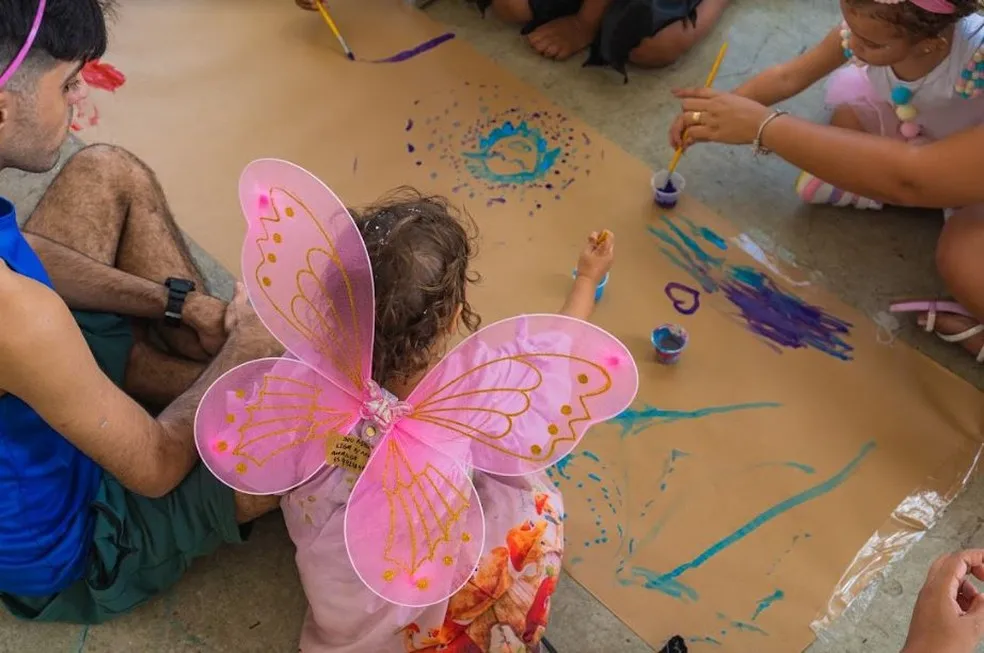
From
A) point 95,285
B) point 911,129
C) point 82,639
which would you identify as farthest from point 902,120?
point 82,639

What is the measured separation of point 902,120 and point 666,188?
1.67ft

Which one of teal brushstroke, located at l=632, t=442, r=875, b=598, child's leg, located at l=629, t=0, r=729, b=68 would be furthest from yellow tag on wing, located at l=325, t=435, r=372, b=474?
child's leg, located at l=629, t=0, r=729, b=68

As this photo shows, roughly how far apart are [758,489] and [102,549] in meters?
1.14

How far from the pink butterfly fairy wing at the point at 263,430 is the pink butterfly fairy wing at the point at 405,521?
0.10 meters

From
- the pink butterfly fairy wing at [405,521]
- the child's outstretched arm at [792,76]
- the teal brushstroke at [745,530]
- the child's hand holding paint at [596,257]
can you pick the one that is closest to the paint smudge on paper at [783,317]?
the teal brushstroke at [745,530]

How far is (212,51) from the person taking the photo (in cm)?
235

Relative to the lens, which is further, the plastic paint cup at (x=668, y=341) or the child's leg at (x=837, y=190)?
the child's leg at (x=837, y=190)

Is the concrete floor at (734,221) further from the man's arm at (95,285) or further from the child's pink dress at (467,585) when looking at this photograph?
the man's arm at (95,285)

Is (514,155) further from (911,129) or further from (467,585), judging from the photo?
(467,585)

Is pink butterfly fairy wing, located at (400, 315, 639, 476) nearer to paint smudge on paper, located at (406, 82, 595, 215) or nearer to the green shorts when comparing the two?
the green shorts

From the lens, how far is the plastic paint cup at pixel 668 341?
5.84 feet

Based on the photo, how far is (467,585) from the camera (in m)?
1.26

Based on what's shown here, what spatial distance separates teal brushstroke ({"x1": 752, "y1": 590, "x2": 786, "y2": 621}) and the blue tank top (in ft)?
3.62

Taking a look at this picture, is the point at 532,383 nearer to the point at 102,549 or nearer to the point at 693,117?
the point at 102,549
